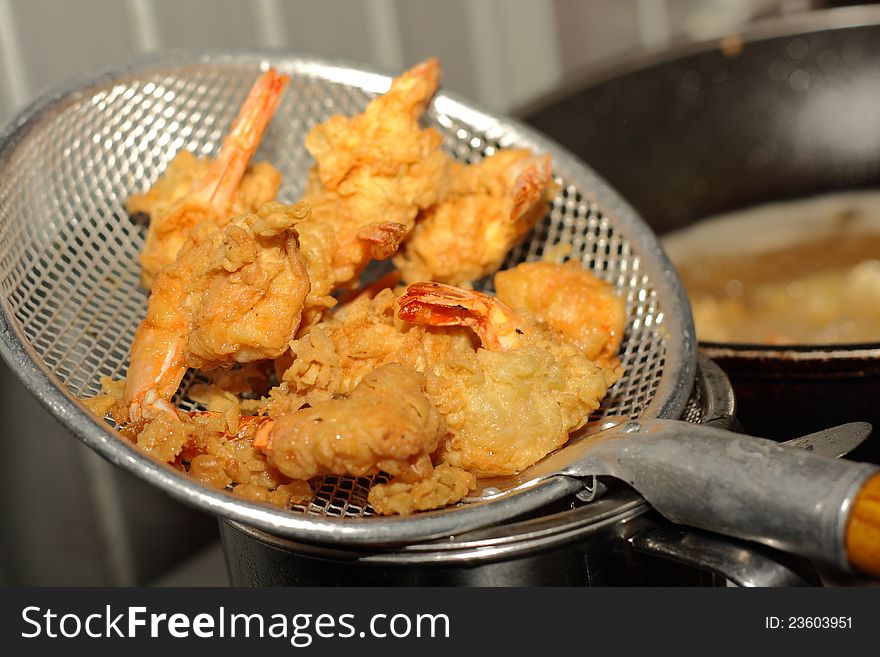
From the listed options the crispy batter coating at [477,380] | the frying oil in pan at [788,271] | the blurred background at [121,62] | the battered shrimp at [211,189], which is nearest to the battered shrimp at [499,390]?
the crispy batter coating at [477,380]

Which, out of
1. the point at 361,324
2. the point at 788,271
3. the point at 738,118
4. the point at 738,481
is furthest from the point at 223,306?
the point at 738,118

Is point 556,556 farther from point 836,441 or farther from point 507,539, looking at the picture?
point 836,441

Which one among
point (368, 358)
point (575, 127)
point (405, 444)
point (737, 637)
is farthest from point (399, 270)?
point (575, 127)

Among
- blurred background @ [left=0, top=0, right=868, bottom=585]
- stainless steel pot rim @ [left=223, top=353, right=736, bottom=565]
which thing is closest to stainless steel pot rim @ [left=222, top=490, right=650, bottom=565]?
stainless steel pot rim @ [left=223, top=353, right=736, bottom=565]

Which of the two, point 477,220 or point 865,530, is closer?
point 865,530

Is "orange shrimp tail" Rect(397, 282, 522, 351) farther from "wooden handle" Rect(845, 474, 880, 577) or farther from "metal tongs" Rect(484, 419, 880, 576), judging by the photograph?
"wooden handle" Rect(845, 474, 880, 577)

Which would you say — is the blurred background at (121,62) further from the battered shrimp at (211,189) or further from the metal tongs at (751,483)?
the metal tongs at (751,483)

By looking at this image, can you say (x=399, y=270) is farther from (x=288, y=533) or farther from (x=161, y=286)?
(x=288, y=533)

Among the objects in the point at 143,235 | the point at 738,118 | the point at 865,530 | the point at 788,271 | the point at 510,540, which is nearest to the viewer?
the point at 865,530
